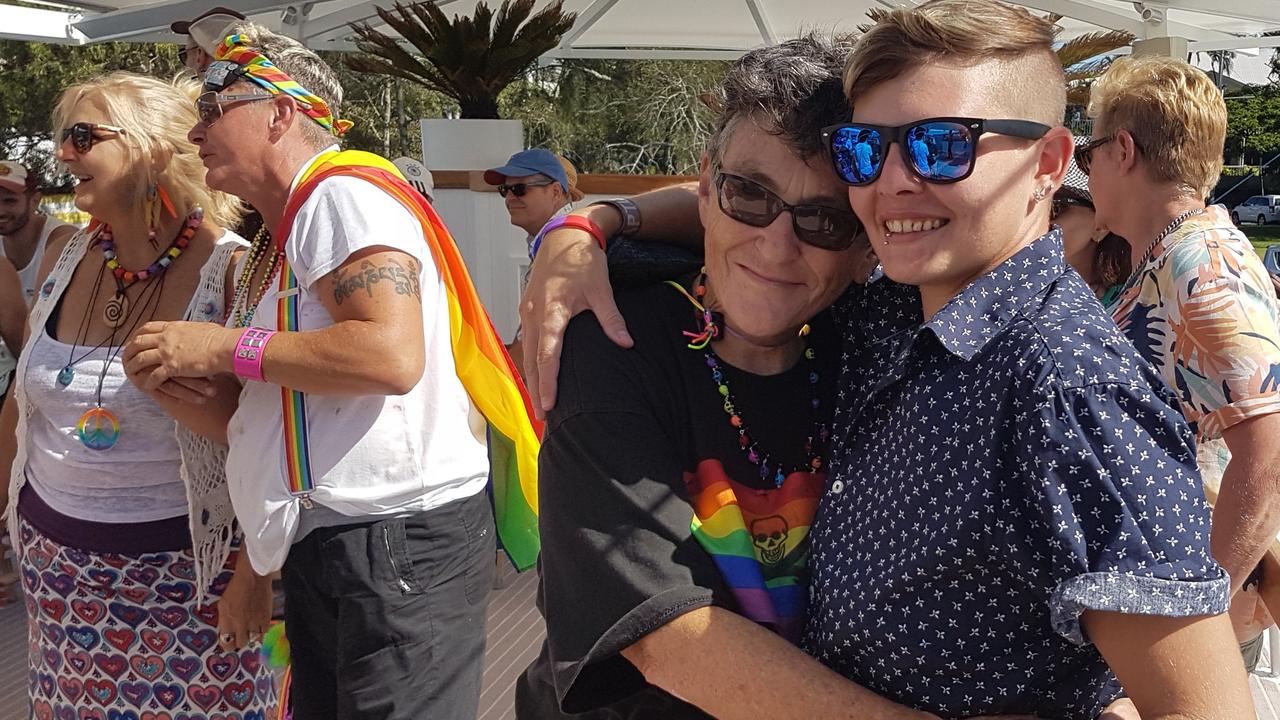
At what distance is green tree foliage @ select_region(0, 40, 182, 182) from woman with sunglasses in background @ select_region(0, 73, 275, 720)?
2459 centimetres

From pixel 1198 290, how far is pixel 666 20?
8.66 metres

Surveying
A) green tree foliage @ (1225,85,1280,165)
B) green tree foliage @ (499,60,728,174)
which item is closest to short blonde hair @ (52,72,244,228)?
green tree foliage @ (499,60,728,174)

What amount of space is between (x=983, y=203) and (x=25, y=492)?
2613 mm

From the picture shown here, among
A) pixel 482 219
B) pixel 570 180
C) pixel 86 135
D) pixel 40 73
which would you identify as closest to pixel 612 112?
pixel 40 73

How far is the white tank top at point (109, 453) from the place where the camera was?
8.73 ft

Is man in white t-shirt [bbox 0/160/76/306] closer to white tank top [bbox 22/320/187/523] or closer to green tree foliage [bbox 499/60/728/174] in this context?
white tank top [bbox 22/320/187/523]

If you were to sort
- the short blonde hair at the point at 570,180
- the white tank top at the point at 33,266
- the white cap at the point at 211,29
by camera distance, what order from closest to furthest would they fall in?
the white cap at the point at 211,29 → the white tank top at the point at 33,266 → the short blonde hair at the point at 570,180

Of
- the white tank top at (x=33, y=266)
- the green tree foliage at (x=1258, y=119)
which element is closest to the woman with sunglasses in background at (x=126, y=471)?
the white tank top at (x=33, y=266)

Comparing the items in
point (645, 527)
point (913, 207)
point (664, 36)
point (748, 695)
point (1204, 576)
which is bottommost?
point (664, 36)

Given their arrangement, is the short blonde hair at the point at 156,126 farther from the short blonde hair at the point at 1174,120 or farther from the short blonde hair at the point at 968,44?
the short blonde hair at the point at 1174,120

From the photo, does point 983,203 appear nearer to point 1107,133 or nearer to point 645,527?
point 645,527

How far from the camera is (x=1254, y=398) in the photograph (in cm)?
229

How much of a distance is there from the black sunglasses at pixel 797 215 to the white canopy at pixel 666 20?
5.02 metres

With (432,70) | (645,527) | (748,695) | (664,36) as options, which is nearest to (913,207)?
(645,527)
